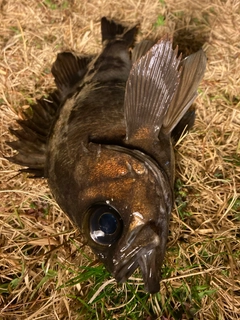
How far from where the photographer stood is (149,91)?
2043 mm

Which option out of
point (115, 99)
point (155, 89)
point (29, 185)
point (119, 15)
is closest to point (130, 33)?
point (119, 15)

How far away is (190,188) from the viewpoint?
111 inches

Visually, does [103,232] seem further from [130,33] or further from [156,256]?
[130,33]

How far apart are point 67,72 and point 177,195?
1.26 m

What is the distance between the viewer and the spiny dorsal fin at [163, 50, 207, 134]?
2209 millimetres

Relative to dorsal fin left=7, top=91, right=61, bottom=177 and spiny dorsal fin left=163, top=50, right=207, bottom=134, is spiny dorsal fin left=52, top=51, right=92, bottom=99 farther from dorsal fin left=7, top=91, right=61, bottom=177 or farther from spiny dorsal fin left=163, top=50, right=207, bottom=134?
spiny dorsal fin left=163, top=50, right=207, bottom=134

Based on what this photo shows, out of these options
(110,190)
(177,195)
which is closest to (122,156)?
(110,190)

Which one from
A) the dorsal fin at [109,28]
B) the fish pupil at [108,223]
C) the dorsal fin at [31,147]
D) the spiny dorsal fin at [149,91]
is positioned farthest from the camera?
the dorsal fin at [109,28]

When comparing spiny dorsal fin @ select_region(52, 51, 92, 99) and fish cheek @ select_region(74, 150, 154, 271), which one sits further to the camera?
spiny dorsal fin @ select_region(52, 51, 92, 99)

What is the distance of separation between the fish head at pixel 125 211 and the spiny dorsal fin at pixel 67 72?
104 centimetres

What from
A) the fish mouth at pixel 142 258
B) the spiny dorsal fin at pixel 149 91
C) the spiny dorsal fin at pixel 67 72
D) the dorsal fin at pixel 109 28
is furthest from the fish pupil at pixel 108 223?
the dorsal fin at pixel 109 28

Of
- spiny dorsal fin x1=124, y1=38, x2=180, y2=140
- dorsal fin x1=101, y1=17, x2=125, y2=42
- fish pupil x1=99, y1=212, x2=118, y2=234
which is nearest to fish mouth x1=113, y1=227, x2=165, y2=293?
fish pupil x1=99, y1=212, x2=118, y2=234

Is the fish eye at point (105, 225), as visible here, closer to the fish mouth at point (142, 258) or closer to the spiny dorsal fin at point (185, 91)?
the fish mouth at point (142, 258)

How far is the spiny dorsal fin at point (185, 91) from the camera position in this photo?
221 centimetres
